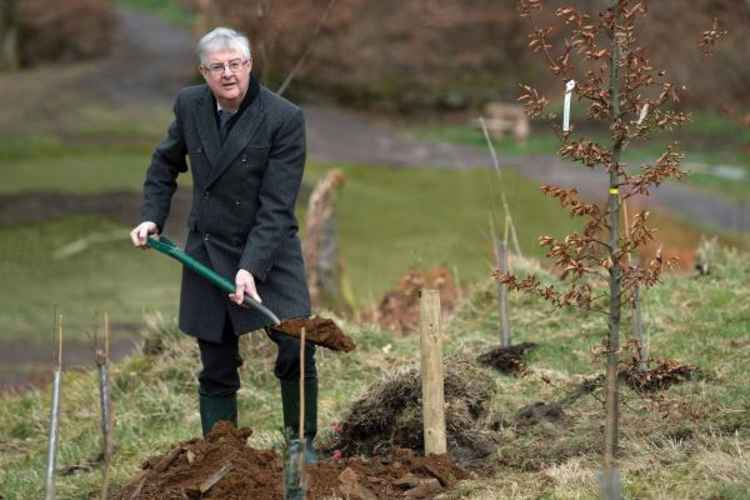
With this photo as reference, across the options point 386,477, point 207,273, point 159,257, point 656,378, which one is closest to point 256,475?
point 386,477

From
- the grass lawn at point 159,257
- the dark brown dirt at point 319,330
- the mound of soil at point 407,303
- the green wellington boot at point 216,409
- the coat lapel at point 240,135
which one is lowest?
the grass lawn at point 159,257

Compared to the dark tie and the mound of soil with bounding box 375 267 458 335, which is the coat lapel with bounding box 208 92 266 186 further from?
the mound of soil with bounding box 375 267 458 335

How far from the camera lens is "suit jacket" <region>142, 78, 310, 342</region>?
6246 mm

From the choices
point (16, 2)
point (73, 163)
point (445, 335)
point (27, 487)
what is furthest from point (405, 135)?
point (27, 487)

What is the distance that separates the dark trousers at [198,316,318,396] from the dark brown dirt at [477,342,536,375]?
1.72 meters

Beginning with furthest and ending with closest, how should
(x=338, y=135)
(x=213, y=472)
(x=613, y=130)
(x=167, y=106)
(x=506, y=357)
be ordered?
(x=167, y=106), (x=338, y=135), (x=506, y=357), (x=213, y=472), (x=613, y=130)

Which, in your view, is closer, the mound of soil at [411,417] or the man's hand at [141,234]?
the man's hand at [141,234]

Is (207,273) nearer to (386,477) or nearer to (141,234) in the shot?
(141,234)

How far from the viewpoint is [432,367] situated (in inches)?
239

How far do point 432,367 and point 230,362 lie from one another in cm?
97

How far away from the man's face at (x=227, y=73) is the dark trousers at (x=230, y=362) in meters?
0.93

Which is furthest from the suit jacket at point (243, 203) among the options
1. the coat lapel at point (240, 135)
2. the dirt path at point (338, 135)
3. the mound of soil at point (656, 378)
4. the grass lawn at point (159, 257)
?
the dirt path at point (338, 135)

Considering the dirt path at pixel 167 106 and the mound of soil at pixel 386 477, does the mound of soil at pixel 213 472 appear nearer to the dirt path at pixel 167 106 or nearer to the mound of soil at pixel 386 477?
the mound of soil at pixel 386 477

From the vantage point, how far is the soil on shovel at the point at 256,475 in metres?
5.74
